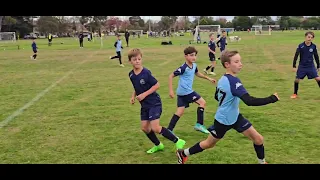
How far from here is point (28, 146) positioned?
6.74 m

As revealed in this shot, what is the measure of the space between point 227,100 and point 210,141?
27.4 inches

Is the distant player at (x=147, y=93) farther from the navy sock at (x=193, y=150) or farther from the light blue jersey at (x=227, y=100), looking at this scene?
the light blue jersey at (x=227, y=100)

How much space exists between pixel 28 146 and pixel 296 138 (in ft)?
16.6

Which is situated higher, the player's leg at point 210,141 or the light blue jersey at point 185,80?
the light blue jersey at point 185,80

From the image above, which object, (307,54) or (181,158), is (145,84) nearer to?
(181,158)

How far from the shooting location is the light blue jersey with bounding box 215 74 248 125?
15.9ft

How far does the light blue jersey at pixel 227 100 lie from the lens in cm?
484

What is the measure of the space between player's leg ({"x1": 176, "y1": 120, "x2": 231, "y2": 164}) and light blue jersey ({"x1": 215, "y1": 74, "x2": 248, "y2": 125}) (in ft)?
0.30

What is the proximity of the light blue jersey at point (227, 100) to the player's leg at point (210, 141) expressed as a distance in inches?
3.6

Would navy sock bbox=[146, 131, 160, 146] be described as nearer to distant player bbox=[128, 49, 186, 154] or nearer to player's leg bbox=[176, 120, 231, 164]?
distant player bbox=[128, 49, 186, 154]

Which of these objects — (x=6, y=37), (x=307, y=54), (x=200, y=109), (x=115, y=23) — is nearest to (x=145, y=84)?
(x=200, y=109)

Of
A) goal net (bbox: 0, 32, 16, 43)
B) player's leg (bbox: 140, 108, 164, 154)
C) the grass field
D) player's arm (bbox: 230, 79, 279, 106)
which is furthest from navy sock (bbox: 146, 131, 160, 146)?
goal net (bbox: 0, 32, 16, 43)

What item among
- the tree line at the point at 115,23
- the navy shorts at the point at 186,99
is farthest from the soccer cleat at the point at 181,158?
the tree line at the point at 115,23

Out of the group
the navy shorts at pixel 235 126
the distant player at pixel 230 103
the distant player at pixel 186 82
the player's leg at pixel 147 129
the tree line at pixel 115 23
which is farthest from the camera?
the tree line at pixel 115 23
